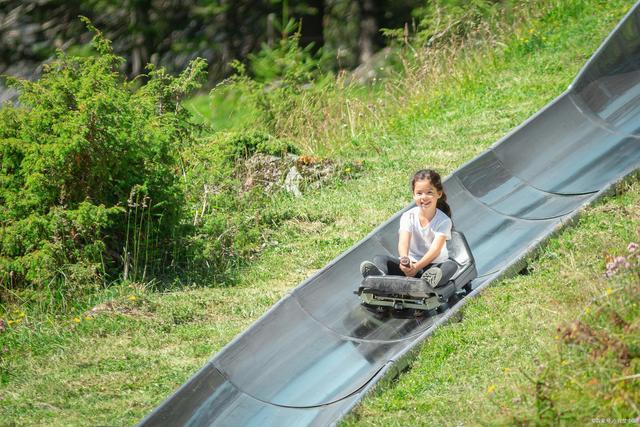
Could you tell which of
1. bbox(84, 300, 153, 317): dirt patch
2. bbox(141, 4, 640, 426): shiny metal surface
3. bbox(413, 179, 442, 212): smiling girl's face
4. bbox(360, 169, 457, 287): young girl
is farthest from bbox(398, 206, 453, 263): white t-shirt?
bbox(84, 300, 153, 317): dirt patch

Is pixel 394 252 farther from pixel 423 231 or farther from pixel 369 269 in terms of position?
pixel 369 269

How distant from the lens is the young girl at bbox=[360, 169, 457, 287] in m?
7.14

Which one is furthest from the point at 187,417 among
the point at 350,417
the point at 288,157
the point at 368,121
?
the point at 368,121

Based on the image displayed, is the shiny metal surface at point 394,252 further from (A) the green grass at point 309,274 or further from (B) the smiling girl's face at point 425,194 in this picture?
(B) the smiling girl's face at point 425,194

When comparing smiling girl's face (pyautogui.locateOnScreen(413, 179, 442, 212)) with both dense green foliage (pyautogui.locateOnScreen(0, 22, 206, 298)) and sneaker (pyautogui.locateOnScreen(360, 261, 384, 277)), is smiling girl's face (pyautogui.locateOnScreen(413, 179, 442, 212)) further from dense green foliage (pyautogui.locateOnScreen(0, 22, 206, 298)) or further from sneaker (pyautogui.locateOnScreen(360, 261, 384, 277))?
dense green foliage (pyautogui.locateOnScreen(0, 22, 206, 298))

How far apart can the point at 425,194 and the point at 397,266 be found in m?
0.59

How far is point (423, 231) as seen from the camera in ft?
24.0

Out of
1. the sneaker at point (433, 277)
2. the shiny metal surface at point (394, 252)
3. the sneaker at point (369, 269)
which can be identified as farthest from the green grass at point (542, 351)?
the sneaker at point (369, 269)

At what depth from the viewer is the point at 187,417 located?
20.0 ft

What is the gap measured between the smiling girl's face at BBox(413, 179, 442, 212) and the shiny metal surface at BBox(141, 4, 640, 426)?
0.72m

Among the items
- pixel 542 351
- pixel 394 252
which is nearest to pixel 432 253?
pixel 394 252

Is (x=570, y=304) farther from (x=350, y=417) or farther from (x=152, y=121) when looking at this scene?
(x=152, y=121)

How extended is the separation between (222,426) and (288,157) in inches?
231

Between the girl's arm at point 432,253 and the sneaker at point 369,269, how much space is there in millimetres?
271
